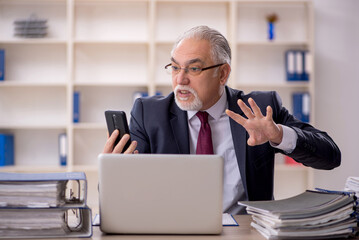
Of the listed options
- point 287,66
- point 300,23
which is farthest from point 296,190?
point 300,23

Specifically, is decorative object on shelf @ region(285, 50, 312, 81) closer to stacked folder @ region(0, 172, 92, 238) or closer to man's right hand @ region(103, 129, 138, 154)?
man's right hand @ region(103, 129, 138, 154)

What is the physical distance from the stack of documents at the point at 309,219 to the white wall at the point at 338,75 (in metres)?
3.47

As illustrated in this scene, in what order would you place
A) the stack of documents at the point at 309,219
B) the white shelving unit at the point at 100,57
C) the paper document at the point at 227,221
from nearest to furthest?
1. the stack of documents at the point at 309,219
2. the paper document at the point at 227,221
3. the white shelving unit at the point at 100,57

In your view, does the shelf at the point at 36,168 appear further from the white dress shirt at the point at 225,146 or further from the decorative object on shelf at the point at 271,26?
the white dress shirt at the point at 225,146

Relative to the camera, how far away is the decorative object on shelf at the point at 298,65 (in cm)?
424

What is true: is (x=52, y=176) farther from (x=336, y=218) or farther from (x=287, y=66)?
(x=287, y=66)

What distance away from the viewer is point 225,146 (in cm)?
198

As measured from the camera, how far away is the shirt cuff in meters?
1.56

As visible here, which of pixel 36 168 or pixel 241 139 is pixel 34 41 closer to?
pixel 36 168

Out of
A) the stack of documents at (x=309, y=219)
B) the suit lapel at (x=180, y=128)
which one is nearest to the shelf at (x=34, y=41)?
the suit lapel at (x=180, y=128)

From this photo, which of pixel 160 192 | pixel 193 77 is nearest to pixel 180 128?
pixel 193 77

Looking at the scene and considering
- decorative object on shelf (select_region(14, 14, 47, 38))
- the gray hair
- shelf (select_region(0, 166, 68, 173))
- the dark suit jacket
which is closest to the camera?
the dark suit jacket

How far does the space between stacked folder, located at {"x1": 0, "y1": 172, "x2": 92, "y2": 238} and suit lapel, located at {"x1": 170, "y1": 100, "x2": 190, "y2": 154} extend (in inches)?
31.0

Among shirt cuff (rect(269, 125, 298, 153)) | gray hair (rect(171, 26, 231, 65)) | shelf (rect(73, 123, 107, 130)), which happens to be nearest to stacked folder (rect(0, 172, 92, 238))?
shirt cuff (rect(269, 125, 298, 153))
